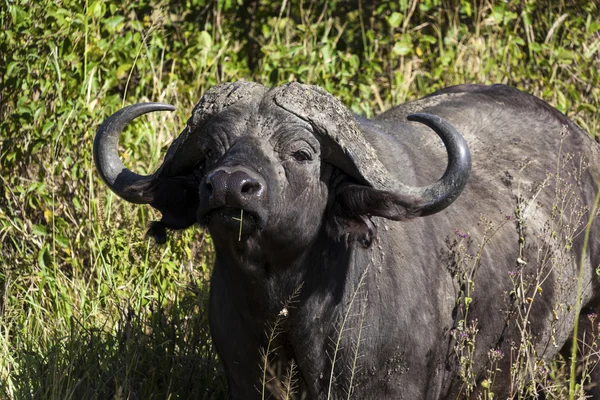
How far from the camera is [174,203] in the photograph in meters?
3.93

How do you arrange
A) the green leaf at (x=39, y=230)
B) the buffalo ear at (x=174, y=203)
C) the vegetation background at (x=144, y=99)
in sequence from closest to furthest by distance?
1. the buffalo ear at (x=174, y=203)
2. the vegetation background at (x=144, y=99)
3. the green leaf at (x=39, y=230)

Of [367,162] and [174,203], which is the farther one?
[174,203]

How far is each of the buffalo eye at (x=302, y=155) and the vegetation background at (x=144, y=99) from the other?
1.34m

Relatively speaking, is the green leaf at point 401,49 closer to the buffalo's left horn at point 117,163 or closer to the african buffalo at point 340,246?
the african buffalo at point 340,246

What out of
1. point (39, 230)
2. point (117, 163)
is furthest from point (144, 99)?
point (117, 163)

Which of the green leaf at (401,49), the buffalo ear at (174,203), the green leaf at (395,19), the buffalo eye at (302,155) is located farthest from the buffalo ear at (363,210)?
the green leaf at (395,19)

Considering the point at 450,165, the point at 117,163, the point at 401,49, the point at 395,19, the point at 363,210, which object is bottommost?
the point at 363,210

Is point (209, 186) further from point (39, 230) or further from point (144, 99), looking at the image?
point (144, 99)

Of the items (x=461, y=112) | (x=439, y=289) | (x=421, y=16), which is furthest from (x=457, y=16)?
(x=439, y=289)

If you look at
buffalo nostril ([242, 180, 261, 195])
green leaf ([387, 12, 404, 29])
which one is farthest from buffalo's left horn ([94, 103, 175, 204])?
green leaf ([387, 12, 404, 29])

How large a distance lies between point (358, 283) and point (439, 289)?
386 millimetres

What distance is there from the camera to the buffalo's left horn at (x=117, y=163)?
Result: 153 inches

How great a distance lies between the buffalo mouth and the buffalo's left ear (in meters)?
0.46

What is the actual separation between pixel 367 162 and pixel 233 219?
60cm
